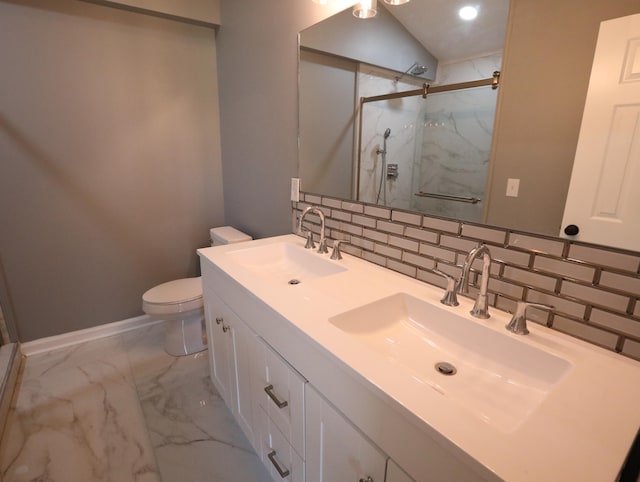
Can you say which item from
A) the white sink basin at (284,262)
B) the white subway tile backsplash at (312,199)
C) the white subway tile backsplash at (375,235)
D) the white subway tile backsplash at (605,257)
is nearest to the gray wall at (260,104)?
the white subway tile backsplash at (312,199)

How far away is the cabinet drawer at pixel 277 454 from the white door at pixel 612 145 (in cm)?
106

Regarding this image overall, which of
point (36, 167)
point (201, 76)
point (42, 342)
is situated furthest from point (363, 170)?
point (42, 342)

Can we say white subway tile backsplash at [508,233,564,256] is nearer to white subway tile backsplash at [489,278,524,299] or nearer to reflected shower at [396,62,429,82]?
white subway tile backsplash at [489,278,524,299]

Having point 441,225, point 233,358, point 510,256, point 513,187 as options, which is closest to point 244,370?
point 233,358

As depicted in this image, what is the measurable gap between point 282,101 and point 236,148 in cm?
68

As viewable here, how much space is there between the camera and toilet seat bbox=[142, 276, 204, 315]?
2023mm

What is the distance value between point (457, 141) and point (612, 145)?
41 cm

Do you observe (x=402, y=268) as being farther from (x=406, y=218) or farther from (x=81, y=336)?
(x=81, y=336)

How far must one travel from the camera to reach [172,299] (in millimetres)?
2061

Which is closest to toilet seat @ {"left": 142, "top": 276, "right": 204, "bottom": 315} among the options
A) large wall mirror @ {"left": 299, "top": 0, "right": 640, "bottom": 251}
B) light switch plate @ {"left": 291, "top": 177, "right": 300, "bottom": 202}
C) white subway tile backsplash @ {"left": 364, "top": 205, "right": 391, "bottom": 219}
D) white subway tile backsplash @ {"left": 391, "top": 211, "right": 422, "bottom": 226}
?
light switch plate @ {"left": 291, "top": 177, "right": 300, "bottom": 202}

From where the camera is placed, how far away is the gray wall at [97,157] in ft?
6.32

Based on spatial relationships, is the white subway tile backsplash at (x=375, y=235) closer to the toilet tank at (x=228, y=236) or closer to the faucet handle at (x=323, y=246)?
the faucet handle at (x=323, y=246)

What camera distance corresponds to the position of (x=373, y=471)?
733 millimetres

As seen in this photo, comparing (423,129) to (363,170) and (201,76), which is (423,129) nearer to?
(363,170)
